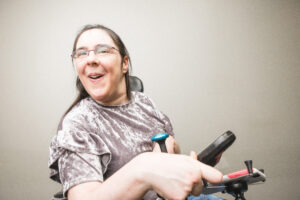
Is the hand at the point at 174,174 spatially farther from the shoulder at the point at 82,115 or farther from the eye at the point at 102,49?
the eye at the point at 102,49

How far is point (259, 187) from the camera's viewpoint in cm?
168

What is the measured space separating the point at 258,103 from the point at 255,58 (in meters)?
0.39

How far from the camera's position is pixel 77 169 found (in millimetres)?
520

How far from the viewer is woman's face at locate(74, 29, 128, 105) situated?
2.50ft

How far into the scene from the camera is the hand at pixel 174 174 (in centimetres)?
39

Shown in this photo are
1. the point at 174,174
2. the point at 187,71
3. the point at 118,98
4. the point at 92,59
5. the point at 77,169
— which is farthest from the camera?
the point at 187,71

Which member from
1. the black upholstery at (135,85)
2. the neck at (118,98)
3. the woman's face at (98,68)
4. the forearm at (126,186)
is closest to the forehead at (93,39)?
the woman's face at (98,68)

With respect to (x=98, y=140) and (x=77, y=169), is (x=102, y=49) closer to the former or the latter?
(x=98, y=140)

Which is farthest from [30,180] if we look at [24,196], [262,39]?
[262,39]

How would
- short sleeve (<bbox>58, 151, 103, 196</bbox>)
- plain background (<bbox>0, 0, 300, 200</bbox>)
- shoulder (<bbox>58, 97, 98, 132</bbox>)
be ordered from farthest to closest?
plain background (<bbox>0, 0, 300, 200</bbox>), shoulder (<bbox>58, 97, 98, 132</bbox>), short sleeve (<bbox>58, 151, 103, 196</bbox>)

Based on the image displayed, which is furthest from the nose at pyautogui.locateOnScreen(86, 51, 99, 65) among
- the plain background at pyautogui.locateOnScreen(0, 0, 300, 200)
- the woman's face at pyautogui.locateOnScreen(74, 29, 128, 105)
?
the plain background at pyautogui.locateOnScreen(0, 0, 300, 200)

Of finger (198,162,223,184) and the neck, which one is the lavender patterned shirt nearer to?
the neck

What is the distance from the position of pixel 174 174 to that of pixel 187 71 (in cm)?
137

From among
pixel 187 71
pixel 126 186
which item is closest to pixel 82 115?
pixel 126 186
